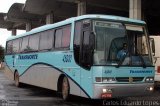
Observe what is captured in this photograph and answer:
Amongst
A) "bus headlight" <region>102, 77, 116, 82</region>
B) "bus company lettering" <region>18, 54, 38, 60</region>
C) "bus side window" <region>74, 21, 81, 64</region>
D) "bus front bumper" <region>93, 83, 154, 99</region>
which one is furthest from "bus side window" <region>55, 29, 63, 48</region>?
"bus front bumper" <region>93, 83, 154, 99</region>

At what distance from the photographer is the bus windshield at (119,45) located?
12.2 meters

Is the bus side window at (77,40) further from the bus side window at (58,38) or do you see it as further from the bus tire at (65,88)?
the bus side window at (58,38)

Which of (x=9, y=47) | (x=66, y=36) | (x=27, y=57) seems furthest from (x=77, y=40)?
(x=9, y=47)

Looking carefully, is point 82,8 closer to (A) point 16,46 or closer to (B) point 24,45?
(A) point 16,46

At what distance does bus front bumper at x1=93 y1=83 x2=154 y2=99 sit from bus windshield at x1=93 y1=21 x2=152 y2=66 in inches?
26.8

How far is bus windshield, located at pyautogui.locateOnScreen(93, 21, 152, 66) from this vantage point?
12.2 m

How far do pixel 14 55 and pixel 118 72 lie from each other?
11.6 m

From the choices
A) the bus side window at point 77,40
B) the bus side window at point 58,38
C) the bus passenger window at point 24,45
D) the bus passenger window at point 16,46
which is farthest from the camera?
the bus passenger window at point 16,46

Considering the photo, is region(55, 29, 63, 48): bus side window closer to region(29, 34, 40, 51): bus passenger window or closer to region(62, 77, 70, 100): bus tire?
region(62, 77, 70, 100): bus tire

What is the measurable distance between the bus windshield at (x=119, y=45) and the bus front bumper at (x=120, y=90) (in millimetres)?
681

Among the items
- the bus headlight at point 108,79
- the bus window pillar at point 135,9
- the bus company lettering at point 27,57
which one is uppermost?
the bus window pillar at point 135,9

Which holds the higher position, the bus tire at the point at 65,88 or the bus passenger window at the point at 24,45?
the bus passenger window at the point at 24,45

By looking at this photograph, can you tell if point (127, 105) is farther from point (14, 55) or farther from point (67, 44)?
point (14, 55)

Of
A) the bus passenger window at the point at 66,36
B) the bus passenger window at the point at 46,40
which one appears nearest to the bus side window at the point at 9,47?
the bus passenger window at the point at 46,40
